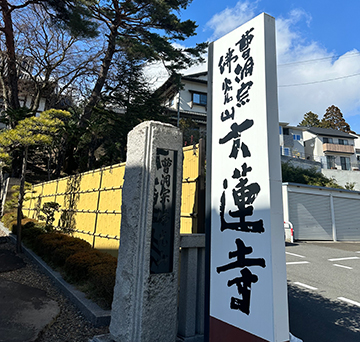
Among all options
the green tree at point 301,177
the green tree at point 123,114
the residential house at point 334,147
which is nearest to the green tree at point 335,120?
the residential house at point 334,147

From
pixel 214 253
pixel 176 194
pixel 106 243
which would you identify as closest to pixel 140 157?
pixel 176 194

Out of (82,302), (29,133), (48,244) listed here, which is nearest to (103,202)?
(48,244)

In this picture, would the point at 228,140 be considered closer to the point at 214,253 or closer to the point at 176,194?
the point at 176,194

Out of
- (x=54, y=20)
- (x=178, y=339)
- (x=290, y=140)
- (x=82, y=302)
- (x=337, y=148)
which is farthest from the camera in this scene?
(x=337, y=148)

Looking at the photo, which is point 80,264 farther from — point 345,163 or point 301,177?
point 345,163

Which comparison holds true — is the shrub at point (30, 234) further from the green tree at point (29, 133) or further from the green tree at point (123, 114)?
the green tree at point (123, 114)

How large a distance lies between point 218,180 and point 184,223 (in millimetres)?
1984

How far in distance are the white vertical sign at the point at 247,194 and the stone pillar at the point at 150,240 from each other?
Answer: 0.58m

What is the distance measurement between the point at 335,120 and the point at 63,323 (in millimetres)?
59789

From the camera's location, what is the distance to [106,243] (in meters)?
7.56

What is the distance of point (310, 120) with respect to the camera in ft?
185

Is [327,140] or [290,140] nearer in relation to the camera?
[290,140]

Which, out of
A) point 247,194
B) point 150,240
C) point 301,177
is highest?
point 301,177

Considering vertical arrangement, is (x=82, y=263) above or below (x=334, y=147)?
below
